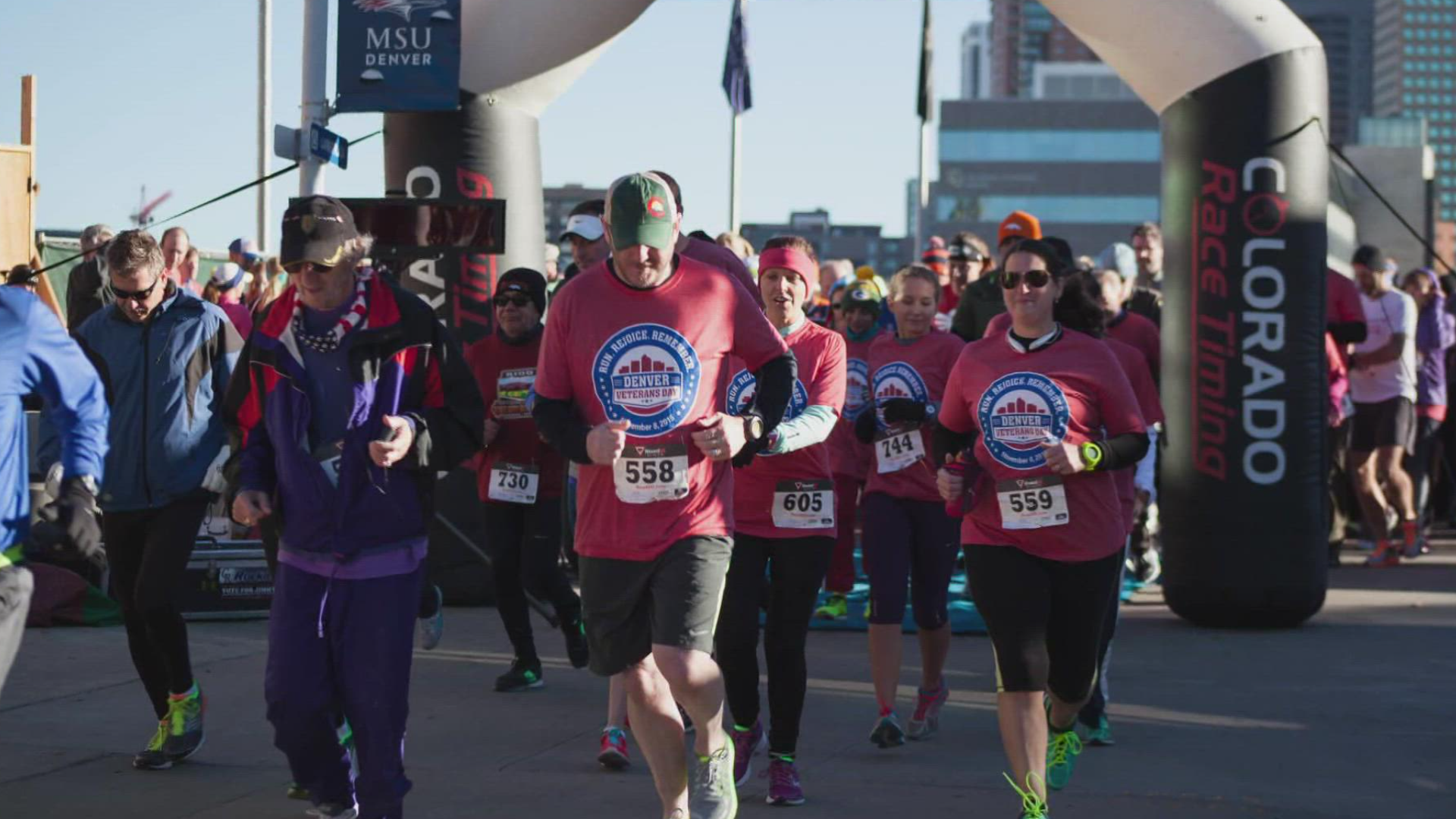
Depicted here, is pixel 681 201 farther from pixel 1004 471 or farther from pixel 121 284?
pixel 121 284

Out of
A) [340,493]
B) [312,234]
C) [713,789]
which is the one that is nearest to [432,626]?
[340,493]

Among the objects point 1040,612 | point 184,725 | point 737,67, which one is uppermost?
point 737,67

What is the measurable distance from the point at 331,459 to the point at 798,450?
1.70m

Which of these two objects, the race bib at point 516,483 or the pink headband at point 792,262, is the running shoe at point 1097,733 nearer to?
the pink headband at point 792,262

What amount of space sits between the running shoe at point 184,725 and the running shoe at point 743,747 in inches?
76.7

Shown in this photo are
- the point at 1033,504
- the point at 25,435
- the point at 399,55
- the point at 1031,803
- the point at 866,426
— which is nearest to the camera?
the point at 25,435

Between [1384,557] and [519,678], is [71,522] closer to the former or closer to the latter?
[519,678]

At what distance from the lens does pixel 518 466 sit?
8.46m

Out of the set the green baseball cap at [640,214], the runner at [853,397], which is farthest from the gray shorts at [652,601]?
the runner at [853,397]

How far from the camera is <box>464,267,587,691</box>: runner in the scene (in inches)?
333

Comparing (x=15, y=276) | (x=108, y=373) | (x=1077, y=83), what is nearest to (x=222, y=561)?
(x=15, y=276)

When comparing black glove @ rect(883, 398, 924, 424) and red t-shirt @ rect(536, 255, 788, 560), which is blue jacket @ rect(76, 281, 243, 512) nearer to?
red t-shirt @ rect(536, 255, 788, 560)

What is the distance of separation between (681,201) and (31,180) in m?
9.44

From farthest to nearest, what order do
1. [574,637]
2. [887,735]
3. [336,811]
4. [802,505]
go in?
[574,637] → [887,735] → [802,505] → [336,811]
